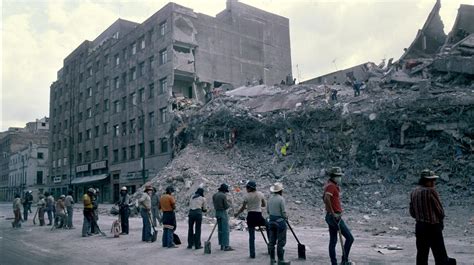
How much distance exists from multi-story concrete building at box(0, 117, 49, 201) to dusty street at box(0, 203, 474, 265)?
73.9 m

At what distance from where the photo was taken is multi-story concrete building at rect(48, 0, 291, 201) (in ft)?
130

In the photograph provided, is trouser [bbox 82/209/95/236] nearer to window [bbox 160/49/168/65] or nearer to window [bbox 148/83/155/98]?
window [bbox 160/49/168/65]

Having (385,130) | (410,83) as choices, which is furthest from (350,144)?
(410,83)

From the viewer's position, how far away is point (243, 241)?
1117cm

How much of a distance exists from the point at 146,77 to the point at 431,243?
3909 cm

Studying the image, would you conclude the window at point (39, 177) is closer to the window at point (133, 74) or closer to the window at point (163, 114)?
A: the window at point (133, 74)

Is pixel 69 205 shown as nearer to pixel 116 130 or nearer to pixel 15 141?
pixel 116 130

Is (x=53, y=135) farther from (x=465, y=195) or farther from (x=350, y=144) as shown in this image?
(x=465, y=195)

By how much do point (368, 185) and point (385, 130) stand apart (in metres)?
3.43

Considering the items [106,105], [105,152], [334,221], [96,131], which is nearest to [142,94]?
[106,105]

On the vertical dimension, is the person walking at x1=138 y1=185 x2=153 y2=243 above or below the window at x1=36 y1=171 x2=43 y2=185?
below

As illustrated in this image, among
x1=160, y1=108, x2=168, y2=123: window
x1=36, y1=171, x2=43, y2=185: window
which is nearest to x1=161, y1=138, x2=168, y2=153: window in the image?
x1=160, y1=108, x2=168, y2=123: window

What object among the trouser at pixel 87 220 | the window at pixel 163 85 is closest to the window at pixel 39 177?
the window at pixel 163 85

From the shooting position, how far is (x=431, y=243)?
5.88 metres
